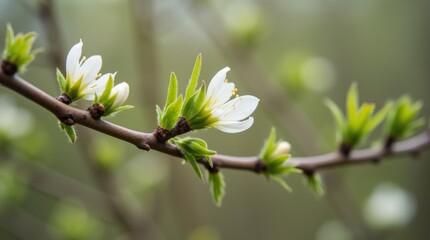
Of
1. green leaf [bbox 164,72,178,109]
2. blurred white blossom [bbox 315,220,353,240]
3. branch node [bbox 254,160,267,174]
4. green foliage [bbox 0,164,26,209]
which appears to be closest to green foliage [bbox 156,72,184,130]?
green leaf [bbox 164,72,178,109]

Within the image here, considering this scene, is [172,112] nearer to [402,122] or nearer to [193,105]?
[193,105]

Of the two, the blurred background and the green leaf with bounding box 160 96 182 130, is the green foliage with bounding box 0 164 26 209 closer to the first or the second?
the blurred background

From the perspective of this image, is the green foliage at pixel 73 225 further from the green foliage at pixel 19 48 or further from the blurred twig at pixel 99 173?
the green foliage at pixel 19 48

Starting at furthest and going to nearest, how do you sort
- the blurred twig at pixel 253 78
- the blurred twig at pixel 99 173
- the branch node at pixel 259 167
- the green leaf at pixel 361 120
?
the blurred twig at pixel 253 78 < the blurred twig at pixel 99 173 < the green leaf at pixel 361 120 < the branch node at pixel 259 167

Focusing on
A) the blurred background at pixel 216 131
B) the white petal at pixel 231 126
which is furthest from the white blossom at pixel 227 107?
the blurred background at pixel 216 131

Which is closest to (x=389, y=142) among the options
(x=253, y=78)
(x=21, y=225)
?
(x=253, y=78)

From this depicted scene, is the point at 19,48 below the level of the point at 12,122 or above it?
above
